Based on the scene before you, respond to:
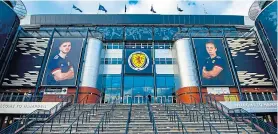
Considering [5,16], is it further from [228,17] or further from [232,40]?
[228,17]

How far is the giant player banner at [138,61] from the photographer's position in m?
28.3

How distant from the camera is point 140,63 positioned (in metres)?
28.7

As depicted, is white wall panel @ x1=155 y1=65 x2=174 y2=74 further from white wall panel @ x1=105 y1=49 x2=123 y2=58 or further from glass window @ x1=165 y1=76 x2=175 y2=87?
white wall panel @ x1=105 y1=49 x2=123 y2=58

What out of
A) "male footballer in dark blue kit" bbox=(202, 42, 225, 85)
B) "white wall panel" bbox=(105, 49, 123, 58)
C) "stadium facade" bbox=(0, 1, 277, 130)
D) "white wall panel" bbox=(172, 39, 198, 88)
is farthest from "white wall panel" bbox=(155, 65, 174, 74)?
"white wall panel" bbox=(105, 49, 123, 58)

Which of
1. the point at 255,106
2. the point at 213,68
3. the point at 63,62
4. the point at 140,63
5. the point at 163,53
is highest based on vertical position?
the point at 163,53

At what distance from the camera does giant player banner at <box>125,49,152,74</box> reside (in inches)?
1113

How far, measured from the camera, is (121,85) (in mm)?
27422

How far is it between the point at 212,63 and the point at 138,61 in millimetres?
9974

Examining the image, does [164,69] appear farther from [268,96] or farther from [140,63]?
[268,96]

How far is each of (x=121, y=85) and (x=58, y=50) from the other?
9697mm

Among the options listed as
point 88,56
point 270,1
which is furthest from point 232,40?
point 88,56

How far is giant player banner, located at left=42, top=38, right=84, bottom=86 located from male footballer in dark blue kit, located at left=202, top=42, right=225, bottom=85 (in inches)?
651

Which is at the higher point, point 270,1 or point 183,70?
point 270,1

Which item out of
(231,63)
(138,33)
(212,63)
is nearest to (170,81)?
(212,63)
